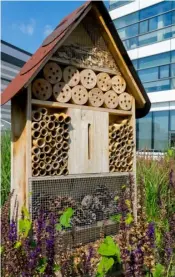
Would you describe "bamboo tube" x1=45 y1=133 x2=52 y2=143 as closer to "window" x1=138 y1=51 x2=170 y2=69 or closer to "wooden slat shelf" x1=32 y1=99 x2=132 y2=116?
"wooden slat shelf" x1=32 y1=99 x2=132 y2=116

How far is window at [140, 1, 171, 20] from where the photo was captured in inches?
567

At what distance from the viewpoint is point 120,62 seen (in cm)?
313

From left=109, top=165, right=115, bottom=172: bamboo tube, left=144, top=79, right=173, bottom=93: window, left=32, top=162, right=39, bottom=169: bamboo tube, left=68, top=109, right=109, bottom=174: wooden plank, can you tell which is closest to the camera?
left=32, top=162, right=39, bottom=169: bamboo tube

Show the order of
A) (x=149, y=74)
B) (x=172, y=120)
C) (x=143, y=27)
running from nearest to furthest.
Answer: (x=172, y=120) < (x=149, y=74) < (x=143, y=27)

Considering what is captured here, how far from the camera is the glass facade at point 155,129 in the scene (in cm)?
1414

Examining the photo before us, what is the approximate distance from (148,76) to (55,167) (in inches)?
516

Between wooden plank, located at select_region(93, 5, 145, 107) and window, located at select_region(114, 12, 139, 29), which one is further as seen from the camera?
window, located at select_region(114, 12, 139, 29)

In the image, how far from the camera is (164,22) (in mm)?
14656

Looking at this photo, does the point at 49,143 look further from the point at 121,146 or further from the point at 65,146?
the point at 121,146

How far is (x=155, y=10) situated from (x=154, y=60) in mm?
2272

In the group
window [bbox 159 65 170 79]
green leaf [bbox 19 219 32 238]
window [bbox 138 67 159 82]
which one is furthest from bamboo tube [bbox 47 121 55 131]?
window [bbox 138 67 159 82]

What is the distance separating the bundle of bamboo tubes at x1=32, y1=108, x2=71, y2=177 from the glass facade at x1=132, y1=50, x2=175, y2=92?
12.3 m

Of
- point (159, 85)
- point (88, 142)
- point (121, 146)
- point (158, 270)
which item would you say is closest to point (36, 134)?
point (88, 142)

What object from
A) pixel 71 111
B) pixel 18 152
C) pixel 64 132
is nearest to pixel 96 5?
pixel 71 111
